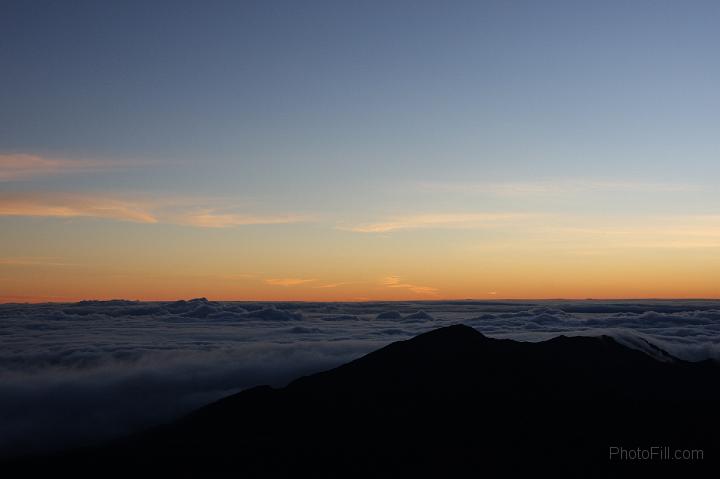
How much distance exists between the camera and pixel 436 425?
46312 millimetres

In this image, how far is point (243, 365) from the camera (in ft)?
243

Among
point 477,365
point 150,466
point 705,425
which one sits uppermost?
point 477,365

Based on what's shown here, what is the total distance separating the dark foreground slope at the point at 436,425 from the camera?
141 feet

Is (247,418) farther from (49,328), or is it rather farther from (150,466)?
(49,328)

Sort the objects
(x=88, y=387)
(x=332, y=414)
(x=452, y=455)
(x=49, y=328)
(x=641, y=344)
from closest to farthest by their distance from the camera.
→ (x=452, y=455), (x=332, y=414), (x=88, y=387), (x=641, y=344), (x=49, y=328)

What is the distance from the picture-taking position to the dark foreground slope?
42938 mm

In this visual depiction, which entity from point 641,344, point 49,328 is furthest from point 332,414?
point 49,328

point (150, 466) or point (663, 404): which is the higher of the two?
point (663, 404)

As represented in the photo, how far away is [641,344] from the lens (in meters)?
76.1

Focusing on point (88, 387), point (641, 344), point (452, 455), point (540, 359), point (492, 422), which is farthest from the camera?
point (641, 344)

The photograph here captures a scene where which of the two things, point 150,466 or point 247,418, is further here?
point 247,418

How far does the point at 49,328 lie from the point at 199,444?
98.2 meters

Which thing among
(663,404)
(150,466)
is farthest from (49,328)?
(663,404)

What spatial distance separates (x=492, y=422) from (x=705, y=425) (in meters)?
17.2
